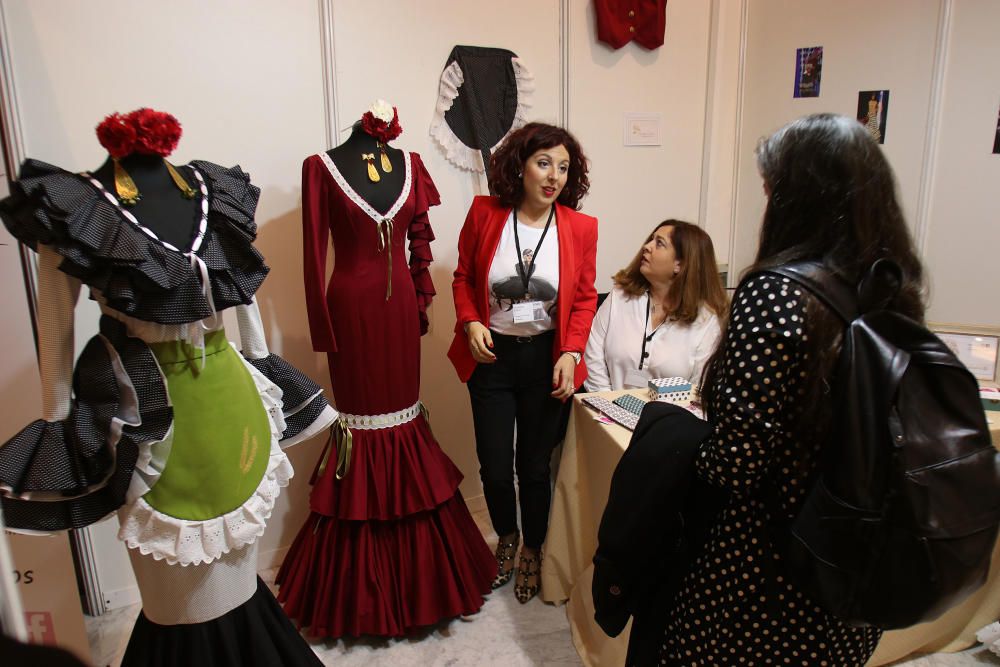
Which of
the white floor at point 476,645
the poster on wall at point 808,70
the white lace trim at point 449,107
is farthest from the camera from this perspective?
the poster on wall at point 808,70

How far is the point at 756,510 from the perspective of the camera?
1.01 metres

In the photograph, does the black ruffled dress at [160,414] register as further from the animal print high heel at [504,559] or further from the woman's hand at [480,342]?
the animal print high heel at [504,559]

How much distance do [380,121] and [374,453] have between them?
3.32ft

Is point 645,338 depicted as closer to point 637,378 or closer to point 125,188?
point 637,378

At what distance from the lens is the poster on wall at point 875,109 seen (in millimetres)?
2758

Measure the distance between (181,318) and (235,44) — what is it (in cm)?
134

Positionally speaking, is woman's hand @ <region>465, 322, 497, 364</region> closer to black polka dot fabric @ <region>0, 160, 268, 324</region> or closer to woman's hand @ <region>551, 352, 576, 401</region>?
woman's hand @ <region>551, 352, 576, 401</region>

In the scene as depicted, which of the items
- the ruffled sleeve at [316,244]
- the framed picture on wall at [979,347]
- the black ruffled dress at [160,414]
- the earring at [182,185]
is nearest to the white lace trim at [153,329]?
the black ruffled dress at [160,414]

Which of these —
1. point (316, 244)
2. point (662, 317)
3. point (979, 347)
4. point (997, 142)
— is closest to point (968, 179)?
point (997, 142)

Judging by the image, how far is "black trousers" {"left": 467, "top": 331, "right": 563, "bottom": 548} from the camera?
82.4 inches

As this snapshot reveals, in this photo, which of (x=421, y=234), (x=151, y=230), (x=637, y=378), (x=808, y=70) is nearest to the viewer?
(x=151, y=230)

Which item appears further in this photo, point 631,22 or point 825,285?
point 631,22

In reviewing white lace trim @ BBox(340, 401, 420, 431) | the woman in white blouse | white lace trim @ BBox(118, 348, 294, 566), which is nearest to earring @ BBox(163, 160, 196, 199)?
white lace trim @ BBox(118, 348, 294, 566)

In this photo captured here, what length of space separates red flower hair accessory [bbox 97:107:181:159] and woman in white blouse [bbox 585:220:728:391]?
157 centimetres
